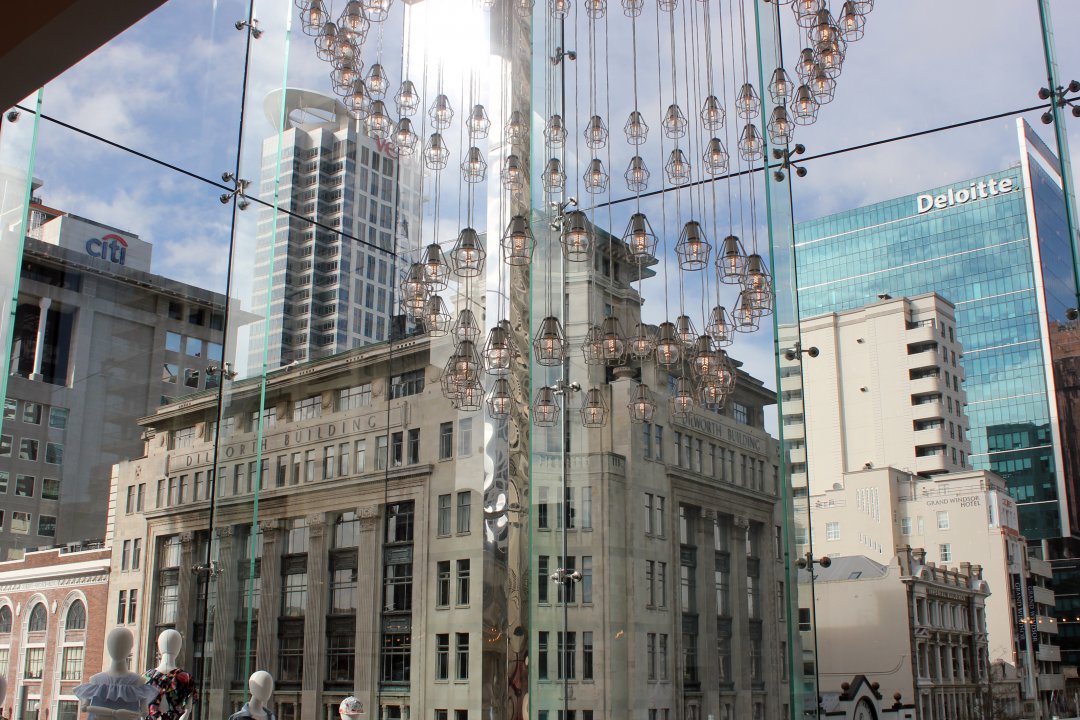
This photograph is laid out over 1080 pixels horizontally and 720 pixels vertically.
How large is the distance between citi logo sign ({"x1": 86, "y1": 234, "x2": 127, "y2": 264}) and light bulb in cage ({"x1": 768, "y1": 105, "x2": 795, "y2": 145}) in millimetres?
3946

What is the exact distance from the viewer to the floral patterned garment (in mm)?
4273

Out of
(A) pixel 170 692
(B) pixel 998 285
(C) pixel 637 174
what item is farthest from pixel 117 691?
(B) pixel 998 285

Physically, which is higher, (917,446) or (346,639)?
(917,446)

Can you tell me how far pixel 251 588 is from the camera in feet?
22.1

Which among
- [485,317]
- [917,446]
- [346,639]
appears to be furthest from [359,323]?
[917,446]

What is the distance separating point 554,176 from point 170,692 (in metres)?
4.54

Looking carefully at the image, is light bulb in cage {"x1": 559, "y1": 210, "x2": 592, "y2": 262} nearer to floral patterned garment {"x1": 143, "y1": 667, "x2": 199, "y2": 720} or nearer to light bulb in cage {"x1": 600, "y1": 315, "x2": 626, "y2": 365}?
light bulb in cage {"x1": 600, "y1": 315, "x2": 626, "y2": 365}

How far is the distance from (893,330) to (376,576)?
423cm

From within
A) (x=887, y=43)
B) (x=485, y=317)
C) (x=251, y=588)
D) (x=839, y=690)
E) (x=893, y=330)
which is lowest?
(x=839, y=690)

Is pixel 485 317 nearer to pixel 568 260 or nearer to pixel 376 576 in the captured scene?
pixel 568 260

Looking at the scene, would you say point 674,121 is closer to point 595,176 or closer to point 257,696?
point 595,176

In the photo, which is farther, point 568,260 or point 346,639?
point 346,639

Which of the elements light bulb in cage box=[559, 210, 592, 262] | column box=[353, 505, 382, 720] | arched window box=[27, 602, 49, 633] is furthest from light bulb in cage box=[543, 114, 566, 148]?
arched window box=[27, 602, 49, 633]

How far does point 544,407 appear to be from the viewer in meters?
7.45
